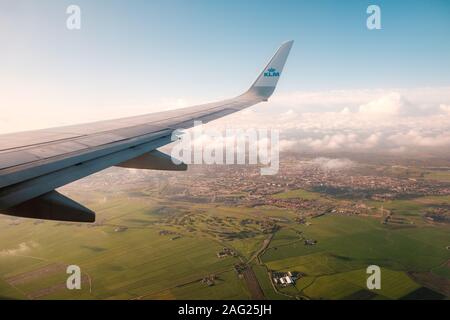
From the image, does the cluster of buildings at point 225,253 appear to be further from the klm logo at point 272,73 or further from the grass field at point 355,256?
the klm logo at point 272,73

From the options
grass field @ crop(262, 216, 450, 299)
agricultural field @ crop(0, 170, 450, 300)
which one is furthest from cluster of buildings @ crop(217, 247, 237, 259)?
grass field @ crop(262, 216, 450, 299)

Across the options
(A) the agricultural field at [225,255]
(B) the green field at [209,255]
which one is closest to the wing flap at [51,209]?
(A) the agricultural field at [225,255]

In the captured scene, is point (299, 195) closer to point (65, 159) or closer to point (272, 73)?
point (272, 73)

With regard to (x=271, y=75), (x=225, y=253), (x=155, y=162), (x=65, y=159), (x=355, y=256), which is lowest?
(x=355, y=256)

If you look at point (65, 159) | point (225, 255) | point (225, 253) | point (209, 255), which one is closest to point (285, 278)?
point (225, 255)

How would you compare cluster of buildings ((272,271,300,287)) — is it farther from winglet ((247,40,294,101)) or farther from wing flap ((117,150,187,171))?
wing flap ((117,150,187,171))
